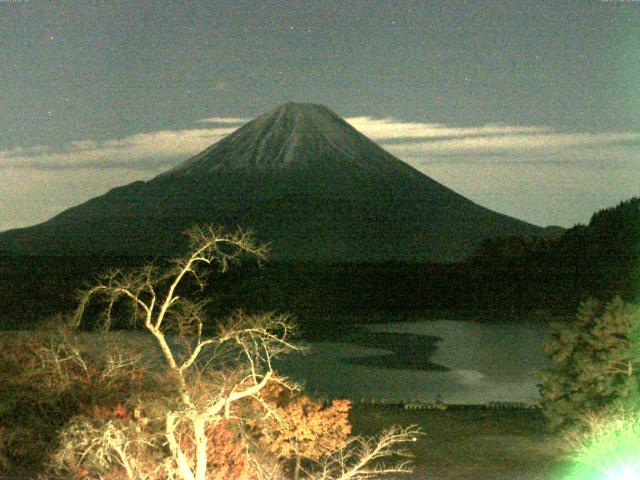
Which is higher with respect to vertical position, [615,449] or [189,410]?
[189,410]

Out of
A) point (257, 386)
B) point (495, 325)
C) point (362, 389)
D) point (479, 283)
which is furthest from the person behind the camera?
point (479, 283)

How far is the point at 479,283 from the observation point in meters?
60.4

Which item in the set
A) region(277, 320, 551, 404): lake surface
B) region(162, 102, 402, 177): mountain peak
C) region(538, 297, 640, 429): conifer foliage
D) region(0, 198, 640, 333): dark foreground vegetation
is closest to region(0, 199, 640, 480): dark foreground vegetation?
region(538, 297, 640, 429): conifer foliage

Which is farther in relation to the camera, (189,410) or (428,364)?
(428,364)

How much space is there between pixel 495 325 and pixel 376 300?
13.4 m

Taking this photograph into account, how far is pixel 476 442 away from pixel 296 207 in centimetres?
→ 8424

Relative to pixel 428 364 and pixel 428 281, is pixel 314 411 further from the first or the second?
pixel 428 281

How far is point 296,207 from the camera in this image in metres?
100

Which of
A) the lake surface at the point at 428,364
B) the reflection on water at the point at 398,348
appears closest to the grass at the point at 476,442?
the lake surface at the point at 428,364

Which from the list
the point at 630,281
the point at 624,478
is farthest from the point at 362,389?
the point at 630,281

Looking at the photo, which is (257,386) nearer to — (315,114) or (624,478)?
(624,478)

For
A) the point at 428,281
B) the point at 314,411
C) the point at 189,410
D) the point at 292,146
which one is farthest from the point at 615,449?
the point at 292,146

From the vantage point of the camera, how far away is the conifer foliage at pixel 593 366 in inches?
584

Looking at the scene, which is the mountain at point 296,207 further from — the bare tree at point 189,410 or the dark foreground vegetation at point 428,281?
the bare tree at point 189,410
